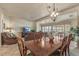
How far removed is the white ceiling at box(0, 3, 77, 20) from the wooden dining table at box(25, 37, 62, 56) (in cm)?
52

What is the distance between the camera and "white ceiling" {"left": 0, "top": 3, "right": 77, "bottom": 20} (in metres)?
2.38

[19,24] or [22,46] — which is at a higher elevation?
[19,24]

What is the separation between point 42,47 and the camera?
2.35 meters

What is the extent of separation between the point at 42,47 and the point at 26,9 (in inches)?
33.5

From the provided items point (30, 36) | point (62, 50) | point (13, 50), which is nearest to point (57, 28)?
point (62, 50)

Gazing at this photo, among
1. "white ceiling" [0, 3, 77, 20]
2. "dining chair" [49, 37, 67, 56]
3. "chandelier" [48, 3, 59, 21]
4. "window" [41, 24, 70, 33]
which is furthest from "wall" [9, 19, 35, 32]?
"dining chair" [49, 37, 67, 56]

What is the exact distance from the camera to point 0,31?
236cm

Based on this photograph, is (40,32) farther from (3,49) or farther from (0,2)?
(0,2)

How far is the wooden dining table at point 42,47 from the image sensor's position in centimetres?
235

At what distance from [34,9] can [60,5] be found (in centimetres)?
54

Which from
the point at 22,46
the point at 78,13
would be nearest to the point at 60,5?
the point at 78,13

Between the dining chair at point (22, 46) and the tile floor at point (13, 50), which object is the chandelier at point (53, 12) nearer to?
the tile floor at point (13, 50)

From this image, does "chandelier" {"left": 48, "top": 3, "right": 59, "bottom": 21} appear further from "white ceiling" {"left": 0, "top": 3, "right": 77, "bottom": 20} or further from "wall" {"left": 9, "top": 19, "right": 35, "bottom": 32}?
"wall" {"left": 9, "top": 19, "right": 35, "bottom": 32}

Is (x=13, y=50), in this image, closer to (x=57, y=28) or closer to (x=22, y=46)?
(x=22, y=46)
